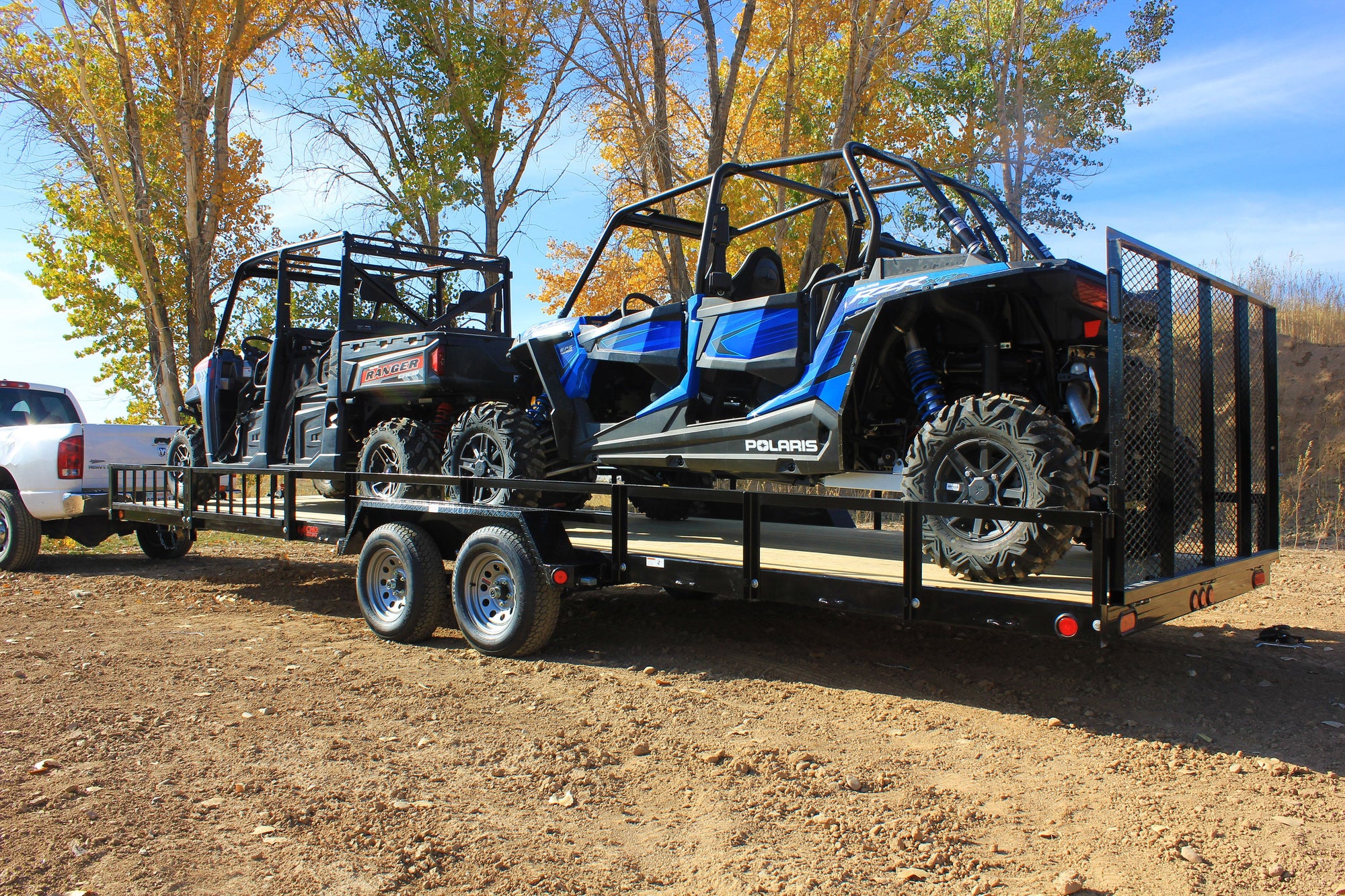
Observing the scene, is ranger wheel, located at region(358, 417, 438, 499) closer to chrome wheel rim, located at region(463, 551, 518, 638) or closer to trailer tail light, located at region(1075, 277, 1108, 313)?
chrome wheel rim, located at region(463, 551, 518, 638)

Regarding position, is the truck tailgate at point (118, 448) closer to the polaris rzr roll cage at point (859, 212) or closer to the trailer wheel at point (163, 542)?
the trailer wheel at point (163, 542)

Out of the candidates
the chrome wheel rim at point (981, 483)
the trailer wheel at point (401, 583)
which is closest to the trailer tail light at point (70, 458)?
the trailer wheel at point (401, 583)

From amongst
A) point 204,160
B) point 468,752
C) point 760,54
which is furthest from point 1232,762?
point 204,160

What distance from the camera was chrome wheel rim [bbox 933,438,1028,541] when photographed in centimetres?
422

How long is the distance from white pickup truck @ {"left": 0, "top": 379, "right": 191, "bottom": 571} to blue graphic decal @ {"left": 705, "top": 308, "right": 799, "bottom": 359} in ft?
21.4

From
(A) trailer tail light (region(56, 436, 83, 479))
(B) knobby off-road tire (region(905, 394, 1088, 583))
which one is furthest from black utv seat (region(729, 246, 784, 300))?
(A) trailer tail light (region(56, 436, 83, 479))

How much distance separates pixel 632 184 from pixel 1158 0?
448 inches

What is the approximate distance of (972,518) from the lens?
3922mm

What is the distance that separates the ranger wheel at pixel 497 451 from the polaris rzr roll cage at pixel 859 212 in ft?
3.58

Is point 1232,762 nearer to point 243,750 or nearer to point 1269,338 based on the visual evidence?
point 1269,338

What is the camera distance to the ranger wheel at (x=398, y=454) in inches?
281

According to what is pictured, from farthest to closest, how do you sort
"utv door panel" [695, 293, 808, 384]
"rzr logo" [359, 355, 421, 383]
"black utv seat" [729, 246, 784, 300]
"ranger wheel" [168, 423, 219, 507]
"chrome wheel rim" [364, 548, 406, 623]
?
"ranger wheel" [168, 423, 219, 507]
"rzr logo" [359, 355, 421, 383]
"chrome wheel rim" [364, 548, 406, 623]
"black utv seat" [729, 246, 784, 300]
"utv door panel" [695, 293, 808, 384]

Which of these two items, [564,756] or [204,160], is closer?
[564,756]

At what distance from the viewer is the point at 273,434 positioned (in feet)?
28.2
